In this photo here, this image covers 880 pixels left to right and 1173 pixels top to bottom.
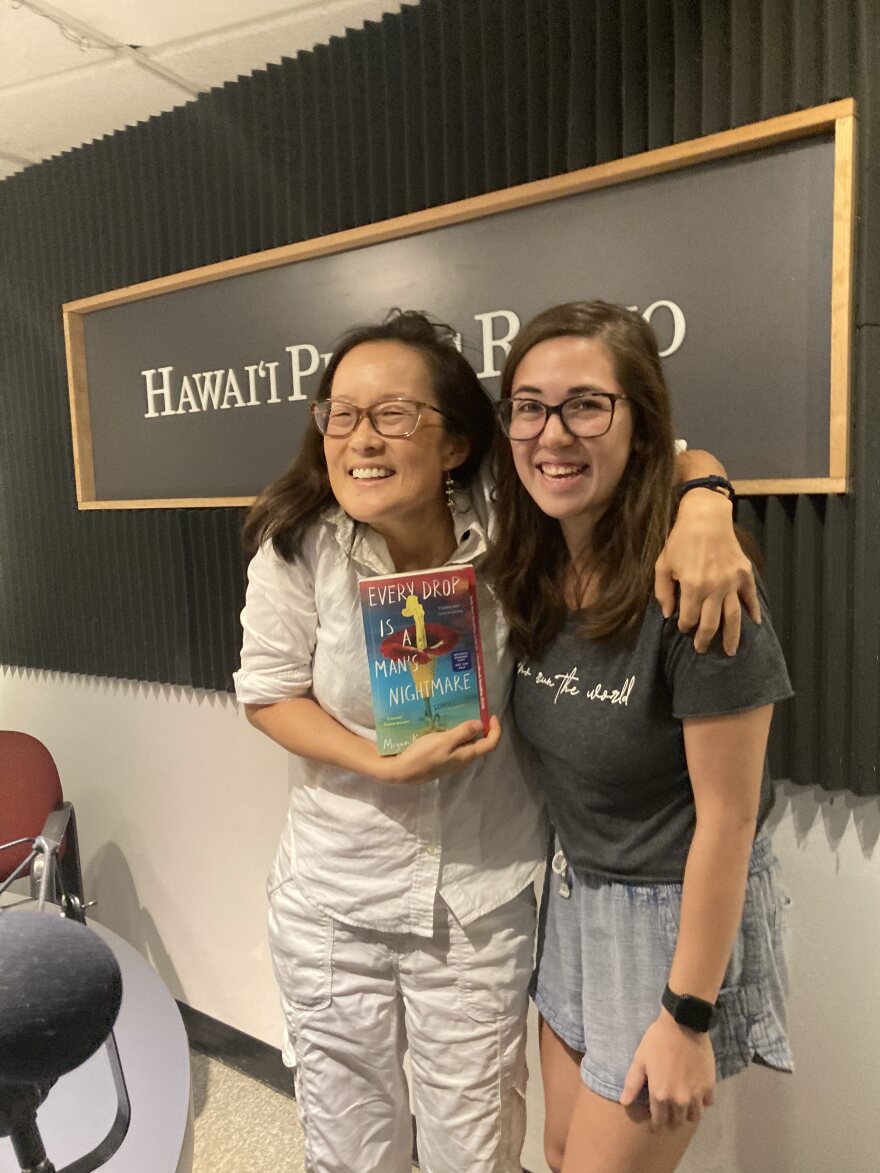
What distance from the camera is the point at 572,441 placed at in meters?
1.08

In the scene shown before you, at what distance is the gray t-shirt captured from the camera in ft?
3.23

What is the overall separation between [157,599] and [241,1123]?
156cm

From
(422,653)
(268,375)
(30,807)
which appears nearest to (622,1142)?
(422,653)

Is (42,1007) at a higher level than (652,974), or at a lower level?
higher

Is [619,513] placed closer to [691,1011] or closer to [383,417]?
[383,417]

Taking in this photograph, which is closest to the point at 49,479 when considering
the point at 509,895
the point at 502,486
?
the point at 502,486

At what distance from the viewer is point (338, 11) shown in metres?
1.71

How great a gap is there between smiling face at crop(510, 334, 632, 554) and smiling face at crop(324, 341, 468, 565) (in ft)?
0.65

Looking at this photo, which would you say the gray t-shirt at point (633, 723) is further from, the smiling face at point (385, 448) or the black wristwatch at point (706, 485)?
the smiling face at point (385, 448)

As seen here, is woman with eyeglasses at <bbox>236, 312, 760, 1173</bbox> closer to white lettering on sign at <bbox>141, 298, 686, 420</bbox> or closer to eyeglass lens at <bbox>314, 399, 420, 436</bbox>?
eyeglass lens at <bbox>314, 399, 420, 436</bbox>

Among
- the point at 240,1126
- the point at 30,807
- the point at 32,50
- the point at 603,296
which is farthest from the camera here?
the point at 30,807

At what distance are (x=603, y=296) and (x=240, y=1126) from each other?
2433mm

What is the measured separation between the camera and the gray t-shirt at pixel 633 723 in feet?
3.23

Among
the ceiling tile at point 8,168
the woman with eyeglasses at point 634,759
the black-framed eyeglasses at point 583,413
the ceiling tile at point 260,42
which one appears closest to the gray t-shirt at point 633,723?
the woman with eyeglasses at point 634,759
